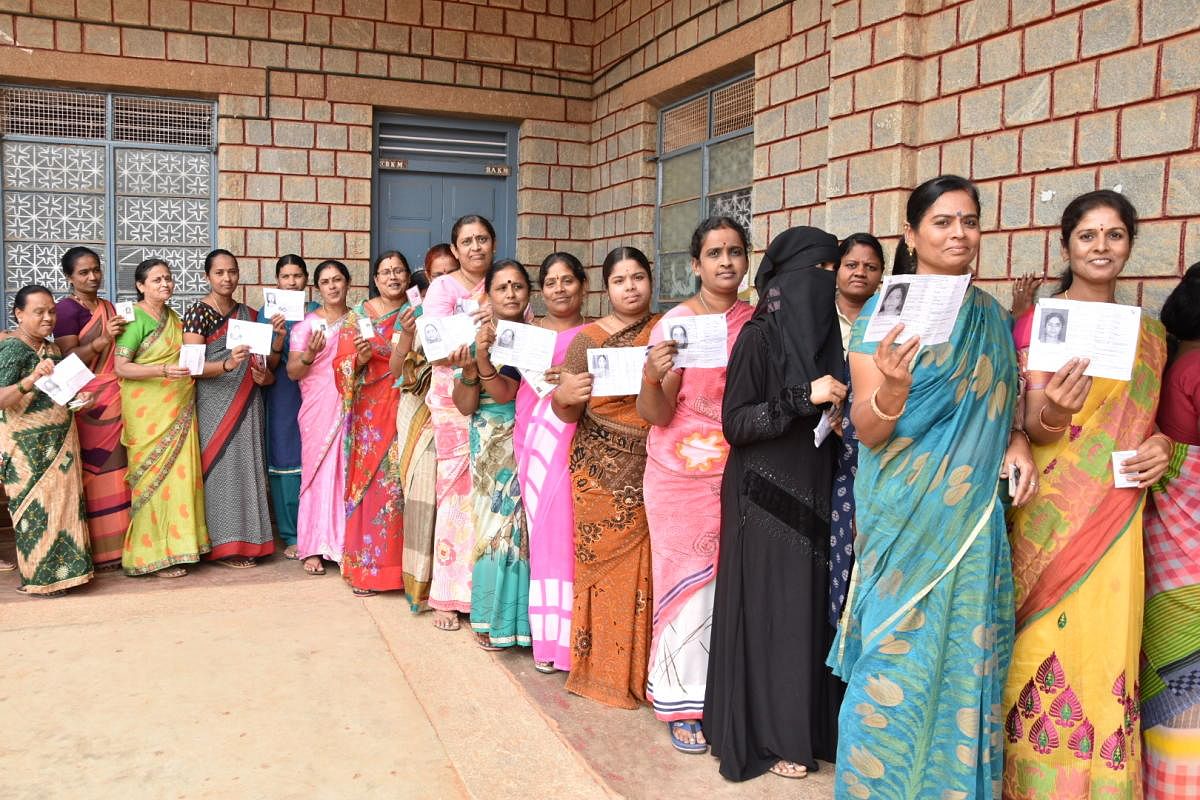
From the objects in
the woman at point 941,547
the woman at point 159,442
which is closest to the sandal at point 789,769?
the woman at point 941,547

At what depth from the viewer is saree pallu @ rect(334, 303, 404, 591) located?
4.77 metres

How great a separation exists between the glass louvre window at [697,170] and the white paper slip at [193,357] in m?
3.23

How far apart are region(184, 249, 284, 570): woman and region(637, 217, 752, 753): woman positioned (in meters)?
2.87

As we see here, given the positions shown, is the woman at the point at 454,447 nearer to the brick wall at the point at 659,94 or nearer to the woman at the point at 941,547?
the brick wall at the point at 659,94

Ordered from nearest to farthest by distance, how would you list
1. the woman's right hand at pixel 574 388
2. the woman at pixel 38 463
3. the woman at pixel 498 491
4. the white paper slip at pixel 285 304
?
the woman's right hand at pixel 574 388
the woman at pixel 498 491
the woman at pixel 38 463
the white paper slip at pixel 285 304

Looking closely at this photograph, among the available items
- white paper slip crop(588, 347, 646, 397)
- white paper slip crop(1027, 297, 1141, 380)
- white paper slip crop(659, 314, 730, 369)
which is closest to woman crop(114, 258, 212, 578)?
white paper slip crop(588, 347, 646, 397)

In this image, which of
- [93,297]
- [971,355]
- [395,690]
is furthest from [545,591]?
[93,297]

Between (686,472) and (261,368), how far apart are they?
316 cm

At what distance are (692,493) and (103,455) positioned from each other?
360cm

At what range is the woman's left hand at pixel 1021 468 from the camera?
2433 millimetres

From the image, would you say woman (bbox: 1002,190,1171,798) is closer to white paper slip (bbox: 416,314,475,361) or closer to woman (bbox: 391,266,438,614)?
white paper slip (bbox: 416,314,475,361)

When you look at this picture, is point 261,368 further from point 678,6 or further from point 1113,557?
point 1113,557

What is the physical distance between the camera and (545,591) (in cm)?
373

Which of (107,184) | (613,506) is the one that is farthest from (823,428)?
(107,184)
